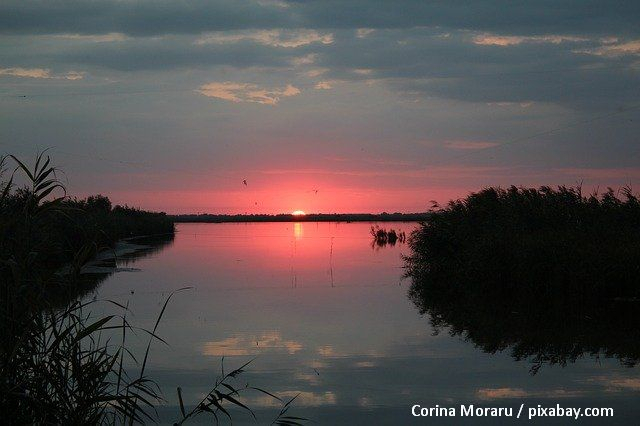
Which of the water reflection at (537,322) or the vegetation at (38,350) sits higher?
the vegetation at (38,350)

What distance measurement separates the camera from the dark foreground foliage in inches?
598

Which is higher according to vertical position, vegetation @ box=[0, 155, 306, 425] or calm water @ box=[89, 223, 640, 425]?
vegetation @ box=[0, 155, 306, 425]

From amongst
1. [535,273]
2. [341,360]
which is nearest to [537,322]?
[535,273]

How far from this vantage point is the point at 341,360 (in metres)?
12.9

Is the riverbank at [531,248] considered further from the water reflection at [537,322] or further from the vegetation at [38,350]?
the vegetation at [38,350]

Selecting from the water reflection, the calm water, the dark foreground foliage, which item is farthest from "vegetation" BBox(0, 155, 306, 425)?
the dark foreground foliage

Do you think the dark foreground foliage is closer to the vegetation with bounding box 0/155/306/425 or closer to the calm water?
the calm water

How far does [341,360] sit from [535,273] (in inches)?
417

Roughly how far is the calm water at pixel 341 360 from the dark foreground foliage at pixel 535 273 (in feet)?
3.66

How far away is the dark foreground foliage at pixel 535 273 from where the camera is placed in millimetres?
15188

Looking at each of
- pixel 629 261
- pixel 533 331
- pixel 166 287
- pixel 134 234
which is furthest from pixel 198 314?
pixel 134 234

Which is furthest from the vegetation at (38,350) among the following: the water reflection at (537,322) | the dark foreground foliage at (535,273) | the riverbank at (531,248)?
the riverbank at (531,248)

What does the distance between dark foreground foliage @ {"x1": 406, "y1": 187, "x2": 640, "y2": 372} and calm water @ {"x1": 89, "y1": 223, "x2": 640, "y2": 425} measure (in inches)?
43.9

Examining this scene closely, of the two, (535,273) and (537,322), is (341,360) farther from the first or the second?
(535,273)
